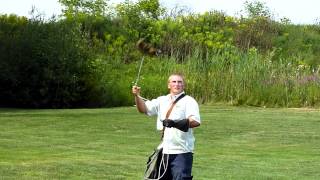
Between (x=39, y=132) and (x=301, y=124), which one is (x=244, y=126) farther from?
(x=39, y=132)

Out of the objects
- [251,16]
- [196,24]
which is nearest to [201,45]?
[196,24]

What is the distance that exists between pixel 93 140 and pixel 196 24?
29227 millimetres

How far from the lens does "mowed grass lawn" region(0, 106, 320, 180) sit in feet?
41.7

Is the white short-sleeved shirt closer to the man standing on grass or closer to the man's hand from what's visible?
the man standing on grass

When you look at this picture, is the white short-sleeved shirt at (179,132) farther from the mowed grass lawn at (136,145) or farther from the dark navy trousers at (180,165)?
the mowed grass lawn at (136,145)

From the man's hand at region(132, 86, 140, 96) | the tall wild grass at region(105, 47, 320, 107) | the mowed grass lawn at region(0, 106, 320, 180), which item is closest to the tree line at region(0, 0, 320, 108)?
the tall wild grass at region(105, 47, 320, 107)

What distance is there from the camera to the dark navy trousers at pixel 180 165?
8.29m

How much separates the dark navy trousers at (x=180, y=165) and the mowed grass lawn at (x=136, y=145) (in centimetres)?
357

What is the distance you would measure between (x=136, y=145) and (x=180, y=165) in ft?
28.9

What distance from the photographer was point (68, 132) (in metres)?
19.8

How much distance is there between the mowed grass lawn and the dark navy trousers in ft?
11.7

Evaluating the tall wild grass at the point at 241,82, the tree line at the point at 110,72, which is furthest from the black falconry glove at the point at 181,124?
the tall wild grass at the point at 241,82

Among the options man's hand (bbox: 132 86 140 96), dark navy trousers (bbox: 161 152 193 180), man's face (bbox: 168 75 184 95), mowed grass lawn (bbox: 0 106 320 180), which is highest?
man's face (bbox: 168 75 184 95)

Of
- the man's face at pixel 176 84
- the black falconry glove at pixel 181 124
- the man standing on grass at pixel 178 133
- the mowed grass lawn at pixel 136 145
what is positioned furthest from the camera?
the mowed grass lawn at pixel 136 145
